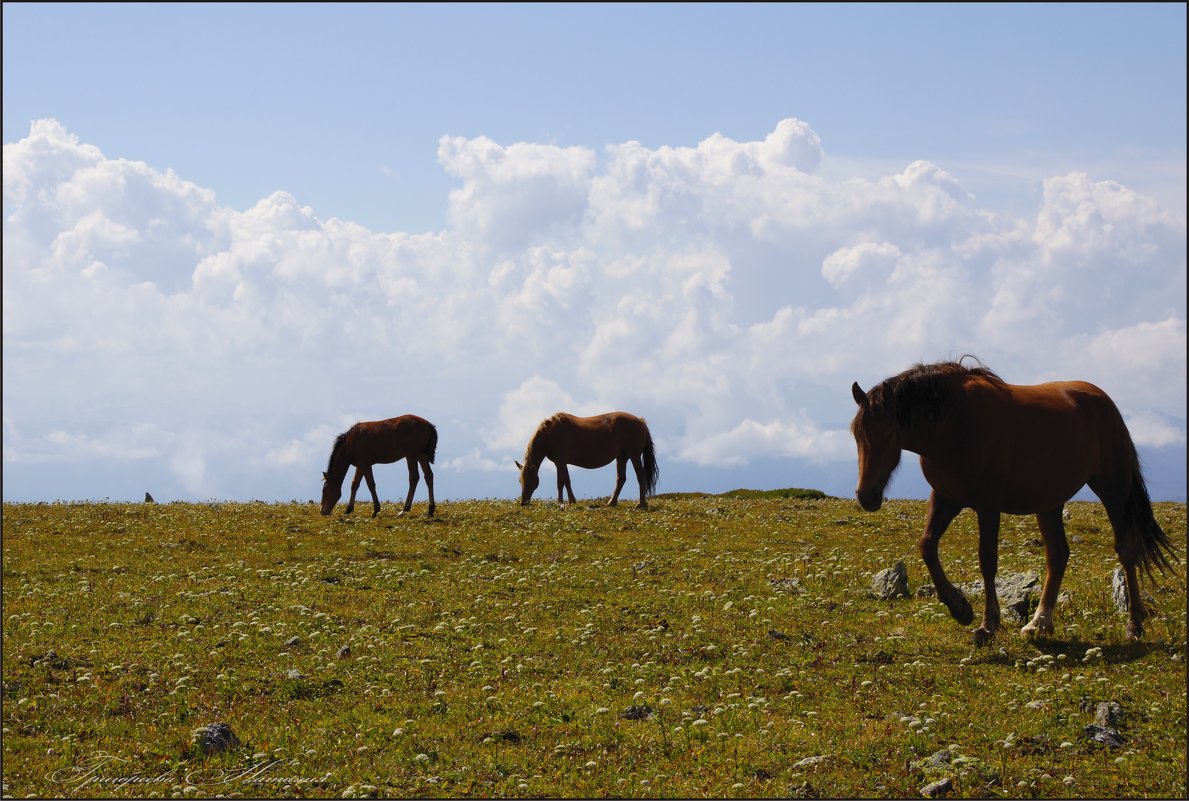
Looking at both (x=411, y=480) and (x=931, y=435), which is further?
(x=411, y=480)

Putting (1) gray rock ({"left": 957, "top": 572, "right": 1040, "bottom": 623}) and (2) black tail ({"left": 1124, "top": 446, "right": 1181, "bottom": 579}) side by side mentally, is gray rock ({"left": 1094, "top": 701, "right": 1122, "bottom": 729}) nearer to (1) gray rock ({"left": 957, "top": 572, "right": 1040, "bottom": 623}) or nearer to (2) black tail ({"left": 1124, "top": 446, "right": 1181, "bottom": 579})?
(1) gray rock ({"left": 957, "top": 572, "right": 1040, "bottom": 623})

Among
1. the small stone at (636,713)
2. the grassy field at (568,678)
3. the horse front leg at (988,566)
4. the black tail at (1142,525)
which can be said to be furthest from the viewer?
the black tail at (1142,525)

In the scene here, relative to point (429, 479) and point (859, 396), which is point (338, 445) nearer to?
point (429, 479)

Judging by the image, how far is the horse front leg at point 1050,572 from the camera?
15.4m

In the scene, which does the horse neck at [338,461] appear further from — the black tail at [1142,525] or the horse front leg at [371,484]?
the black tail at [1142,525]

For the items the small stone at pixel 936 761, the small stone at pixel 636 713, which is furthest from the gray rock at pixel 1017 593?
the small stone at pixel 636 713

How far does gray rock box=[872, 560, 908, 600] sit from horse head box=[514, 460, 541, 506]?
64.7ft

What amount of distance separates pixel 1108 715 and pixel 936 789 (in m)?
3.07

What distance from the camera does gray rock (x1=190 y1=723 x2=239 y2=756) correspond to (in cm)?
1162

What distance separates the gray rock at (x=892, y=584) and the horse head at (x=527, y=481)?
19735 mm

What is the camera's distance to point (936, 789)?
998cm

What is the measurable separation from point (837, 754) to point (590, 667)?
4.74m

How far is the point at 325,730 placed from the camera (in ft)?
40.5

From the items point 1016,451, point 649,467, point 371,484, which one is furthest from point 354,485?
point 1016,451
